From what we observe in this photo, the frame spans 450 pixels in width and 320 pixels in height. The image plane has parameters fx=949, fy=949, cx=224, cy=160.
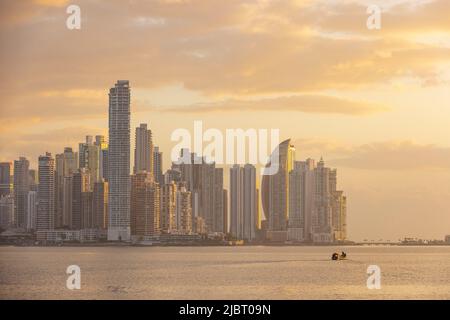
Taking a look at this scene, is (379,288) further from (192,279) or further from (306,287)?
(192,279)
